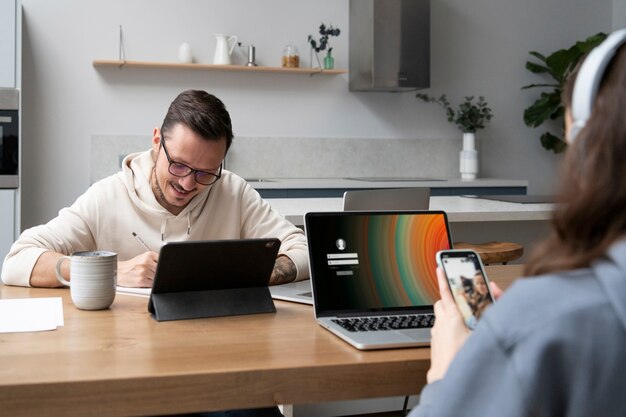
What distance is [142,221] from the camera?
2.17 meters

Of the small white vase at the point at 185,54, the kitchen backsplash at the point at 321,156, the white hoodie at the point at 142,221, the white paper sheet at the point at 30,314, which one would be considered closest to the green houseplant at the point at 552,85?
the kitchen backsplash at the point at 321,156

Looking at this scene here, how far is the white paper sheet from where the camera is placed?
141 centimetres

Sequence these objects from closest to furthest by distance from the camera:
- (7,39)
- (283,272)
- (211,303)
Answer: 1. (211,303)
2. (283,272)
3. (7,39)

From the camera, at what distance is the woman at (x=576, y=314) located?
Answer: 0.71 metres

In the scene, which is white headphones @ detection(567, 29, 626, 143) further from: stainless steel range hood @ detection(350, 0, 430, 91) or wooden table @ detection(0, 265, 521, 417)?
stainless steel range hood @ detection(350, 0, 430, 91)

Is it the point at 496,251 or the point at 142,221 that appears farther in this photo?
the point at 496,251

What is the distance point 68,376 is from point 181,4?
4499mm

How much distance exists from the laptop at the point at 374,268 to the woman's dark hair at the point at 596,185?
696 mm

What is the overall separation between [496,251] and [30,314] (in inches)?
83.6

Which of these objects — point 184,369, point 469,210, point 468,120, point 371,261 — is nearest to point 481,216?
point 469,210

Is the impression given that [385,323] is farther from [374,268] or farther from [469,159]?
[469,159]

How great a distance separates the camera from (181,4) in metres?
5.24

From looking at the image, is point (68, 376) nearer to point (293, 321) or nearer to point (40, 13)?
point (293, 321)

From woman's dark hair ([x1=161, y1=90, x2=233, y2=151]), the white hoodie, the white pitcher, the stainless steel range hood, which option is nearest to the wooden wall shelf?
the white pitcher
